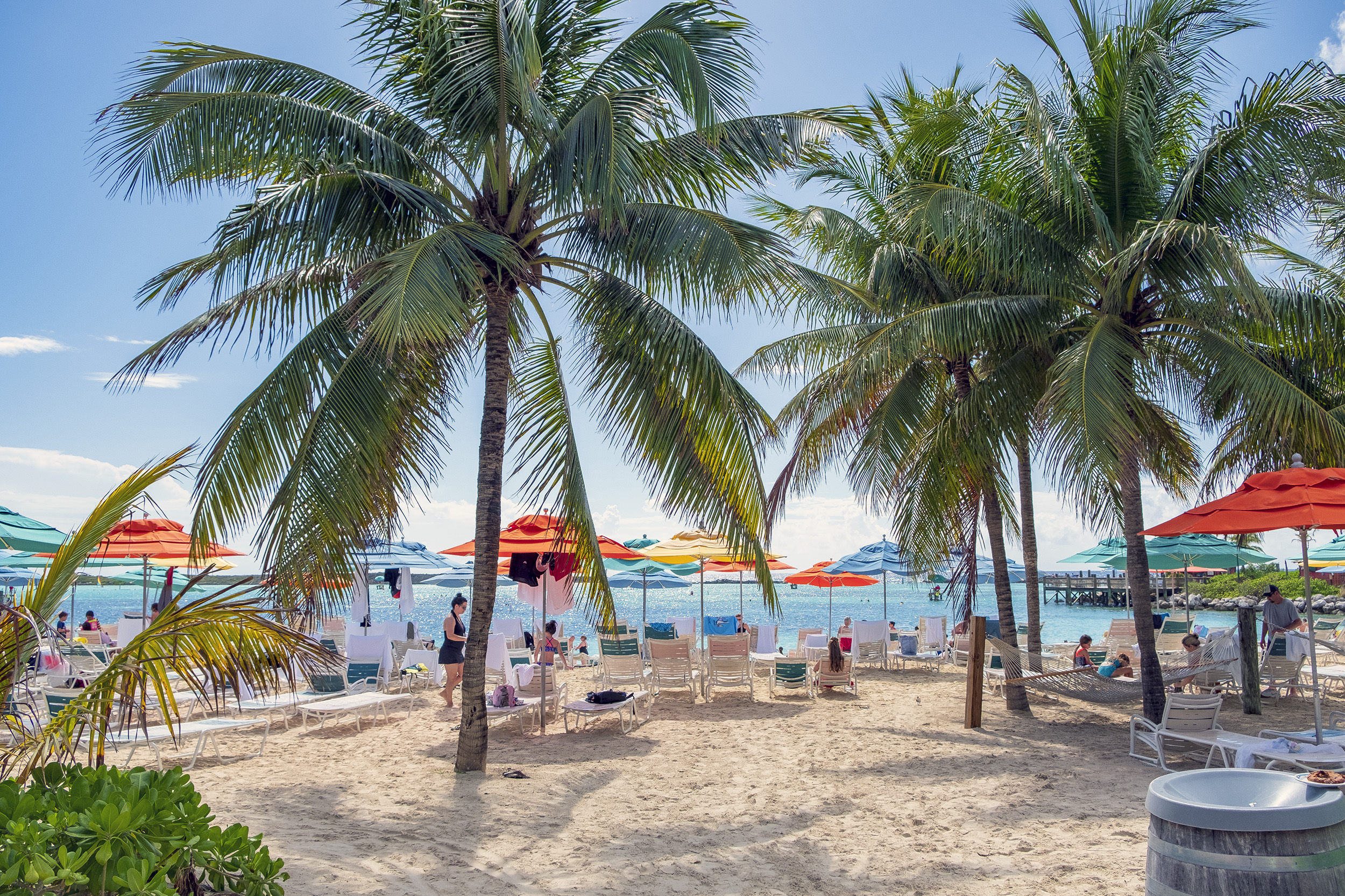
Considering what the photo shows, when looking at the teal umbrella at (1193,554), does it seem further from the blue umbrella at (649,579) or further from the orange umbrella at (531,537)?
the orange umbrella at (531,537)

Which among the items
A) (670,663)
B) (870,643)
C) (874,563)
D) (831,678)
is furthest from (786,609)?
(670,663)

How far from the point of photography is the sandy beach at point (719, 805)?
16.9ft

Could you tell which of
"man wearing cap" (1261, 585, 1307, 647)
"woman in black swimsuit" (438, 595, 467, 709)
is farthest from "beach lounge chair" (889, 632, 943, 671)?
"woman in black swimsuit" (438, 595, 467, 709)

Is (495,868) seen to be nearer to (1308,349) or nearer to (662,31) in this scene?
(662,31)

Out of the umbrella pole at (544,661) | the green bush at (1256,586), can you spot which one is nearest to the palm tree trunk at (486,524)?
the umbrella pole at (544,661)

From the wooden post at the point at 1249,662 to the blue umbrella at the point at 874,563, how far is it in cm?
641

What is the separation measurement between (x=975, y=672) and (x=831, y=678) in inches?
109

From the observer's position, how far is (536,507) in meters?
7.86

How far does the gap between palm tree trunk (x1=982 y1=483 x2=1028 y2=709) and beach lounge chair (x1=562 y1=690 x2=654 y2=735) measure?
4.43m

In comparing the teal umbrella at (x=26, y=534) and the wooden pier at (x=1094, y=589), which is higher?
the teal umbrella at (x=26, y=534)

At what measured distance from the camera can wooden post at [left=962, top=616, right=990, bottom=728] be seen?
9414 millimetres

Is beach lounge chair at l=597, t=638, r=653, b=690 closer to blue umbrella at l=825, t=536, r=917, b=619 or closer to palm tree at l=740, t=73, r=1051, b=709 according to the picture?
palm tree at l=740, t=73, r=1051, b=709

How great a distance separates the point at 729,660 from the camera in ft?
37.4

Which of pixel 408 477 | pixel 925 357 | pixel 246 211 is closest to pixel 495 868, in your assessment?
pixel 408 477
